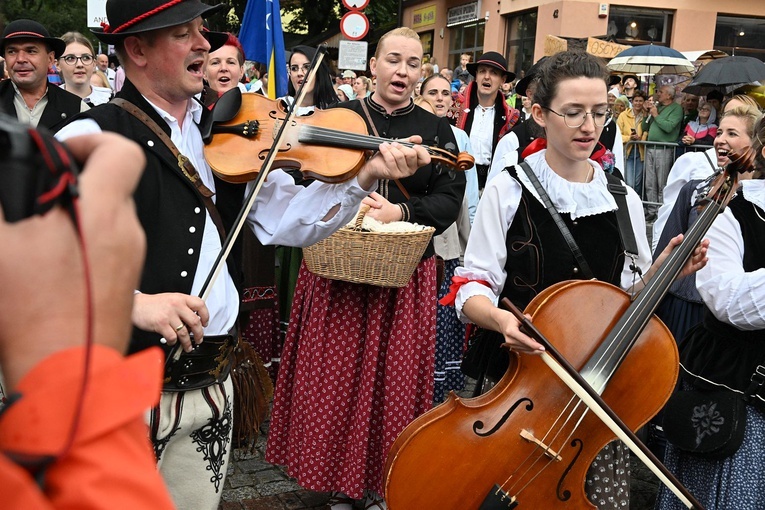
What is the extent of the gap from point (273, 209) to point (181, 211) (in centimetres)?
44

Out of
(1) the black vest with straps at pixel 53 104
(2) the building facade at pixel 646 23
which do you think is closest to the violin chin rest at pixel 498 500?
(1) the black vest with straps at pixel 53 104

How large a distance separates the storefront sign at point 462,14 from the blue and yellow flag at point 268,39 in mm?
20400

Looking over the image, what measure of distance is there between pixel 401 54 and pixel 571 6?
56.0ft

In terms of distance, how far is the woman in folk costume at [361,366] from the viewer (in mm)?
3598

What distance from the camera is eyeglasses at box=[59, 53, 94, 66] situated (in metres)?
6.87

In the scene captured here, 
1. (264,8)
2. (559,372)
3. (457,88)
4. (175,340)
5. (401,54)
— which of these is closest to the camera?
(175,340)

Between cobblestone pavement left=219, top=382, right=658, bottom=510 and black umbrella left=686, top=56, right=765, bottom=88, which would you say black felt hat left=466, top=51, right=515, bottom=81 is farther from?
cobblestone pavement left=219, top=382, right=658, bottom=510

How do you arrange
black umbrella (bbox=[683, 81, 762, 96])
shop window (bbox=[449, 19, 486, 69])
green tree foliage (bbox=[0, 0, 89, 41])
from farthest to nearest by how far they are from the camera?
green tree foliage (bbox=[0, 0, 89, 41]) < shop window (bbox=[449, 19, 486, 69]) < black umbrella (bbox=[683, 81, 762, 96])

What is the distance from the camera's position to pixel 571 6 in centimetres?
1950

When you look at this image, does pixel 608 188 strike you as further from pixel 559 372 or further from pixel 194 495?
pixel 194 495

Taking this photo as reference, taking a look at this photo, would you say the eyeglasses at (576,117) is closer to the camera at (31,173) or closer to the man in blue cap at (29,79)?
the camera at (31,173)

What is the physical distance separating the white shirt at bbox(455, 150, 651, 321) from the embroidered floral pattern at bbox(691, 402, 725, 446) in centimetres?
51

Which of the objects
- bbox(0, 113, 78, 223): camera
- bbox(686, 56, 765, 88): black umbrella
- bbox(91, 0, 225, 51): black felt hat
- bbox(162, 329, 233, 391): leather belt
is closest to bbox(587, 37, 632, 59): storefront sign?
bbox(686, 56, 765, 88): black umbrella

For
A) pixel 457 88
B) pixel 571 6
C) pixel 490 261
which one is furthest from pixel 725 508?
pixel 571 6
